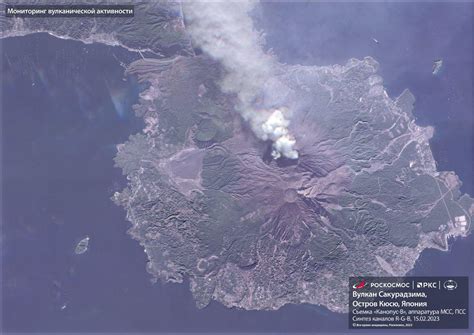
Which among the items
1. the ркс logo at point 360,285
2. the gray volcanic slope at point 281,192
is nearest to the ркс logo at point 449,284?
the gray volcanic slope at point 281,192

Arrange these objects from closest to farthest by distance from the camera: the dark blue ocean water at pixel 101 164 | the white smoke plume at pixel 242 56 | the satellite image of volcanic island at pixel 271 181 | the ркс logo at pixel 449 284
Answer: the white smoke plume at pixel 242 56, the satellite image of volcanic island at pixel 271 181, the dark blue ocean water at pixel 101 164, the ркс logo at pixel 449 284

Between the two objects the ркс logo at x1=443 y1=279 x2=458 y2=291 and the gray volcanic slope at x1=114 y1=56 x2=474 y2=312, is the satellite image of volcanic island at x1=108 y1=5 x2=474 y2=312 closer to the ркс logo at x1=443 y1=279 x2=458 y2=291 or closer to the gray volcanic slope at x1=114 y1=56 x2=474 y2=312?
the gray volcanic slope at x1=114 y1=56 x2=474 y2=312

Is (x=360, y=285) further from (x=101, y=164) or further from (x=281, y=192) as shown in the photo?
(x=101, y=164)

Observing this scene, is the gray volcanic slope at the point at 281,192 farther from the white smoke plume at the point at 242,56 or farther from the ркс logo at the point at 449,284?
the ркс logo at the point at 449,284

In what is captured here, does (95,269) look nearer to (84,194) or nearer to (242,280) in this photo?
(84,194)

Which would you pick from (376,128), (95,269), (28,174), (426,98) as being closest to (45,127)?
(28,174)

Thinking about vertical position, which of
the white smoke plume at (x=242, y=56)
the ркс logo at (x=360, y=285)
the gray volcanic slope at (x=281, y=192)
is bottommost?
the ркс logo at (x=360, y=285)
